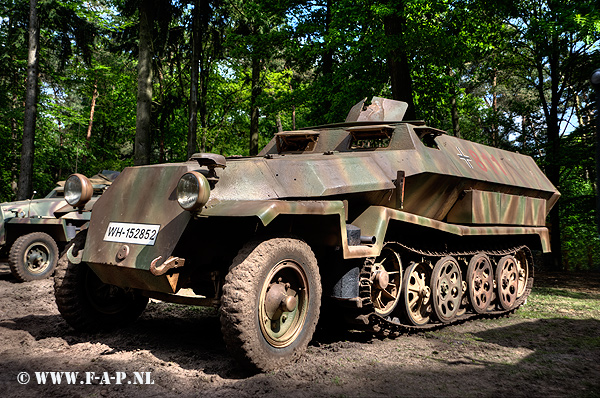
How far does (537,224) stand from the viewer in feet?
29.2

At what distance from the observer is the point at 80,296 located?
5.21 meters

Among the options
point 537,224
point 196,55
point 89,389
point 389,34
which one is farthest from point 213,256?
point 196,55

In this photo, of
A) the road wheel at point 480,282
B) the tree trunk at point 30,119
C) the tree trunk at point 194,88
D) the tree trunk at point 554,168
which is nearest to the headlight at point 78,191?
the road wheel at point 480,282

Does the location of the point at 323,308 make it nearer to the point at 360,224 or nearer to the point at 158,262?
the point at 360,224

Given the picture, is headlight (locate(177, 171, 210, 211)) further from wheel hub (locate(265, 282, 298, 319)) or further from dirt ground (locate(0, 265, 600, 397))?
dirt ground (locate(0, 265, 600, 397))

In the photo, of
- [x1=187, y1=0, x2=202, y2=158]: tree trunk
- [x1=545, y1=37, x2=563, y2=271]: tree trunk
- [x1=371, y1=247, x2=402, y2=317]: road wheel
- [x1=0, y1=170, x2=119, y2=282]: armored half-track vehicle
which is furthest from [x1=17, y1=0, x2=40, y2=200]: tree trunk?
[x1=545, y1=37, x2=563, y2=271]: tree trunk

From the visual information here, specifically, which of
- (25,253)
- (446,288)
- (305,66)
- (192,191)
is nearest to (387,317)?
(446,288)

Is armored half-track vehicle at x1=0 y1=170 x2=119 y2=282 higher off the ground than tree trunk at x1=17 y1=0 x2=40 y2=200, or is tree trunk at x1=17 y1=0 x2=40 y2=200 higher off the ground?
tree trunk at x1=17 y1=0 x2=40 y2=200

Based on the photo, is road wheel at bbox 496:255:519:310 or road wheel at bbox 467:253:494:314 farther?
road wheel at bbox 496:255:519:310

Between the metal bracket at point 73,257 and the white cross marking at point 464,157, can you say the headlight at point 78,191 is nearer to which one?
the metal bracket at point 73,257

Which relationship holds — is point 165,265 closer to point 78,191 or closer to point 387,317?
point 78,191

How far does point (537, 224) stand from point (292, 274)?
19.5 ft

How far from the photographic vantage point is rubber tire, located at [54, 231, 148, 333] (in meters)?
5.12

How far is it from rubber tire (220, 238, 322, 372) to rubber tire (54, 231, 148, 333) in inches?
57.5
